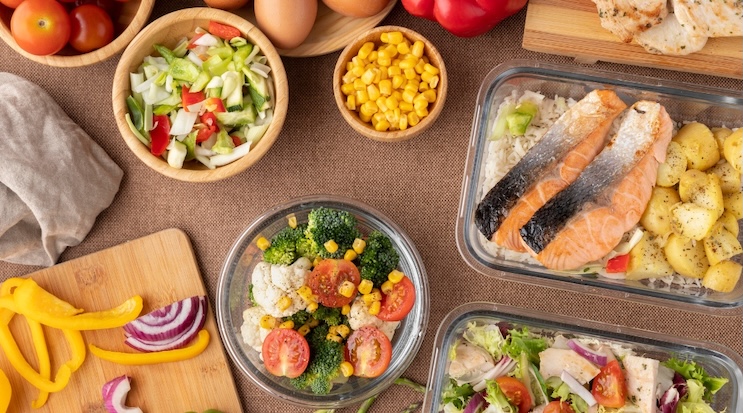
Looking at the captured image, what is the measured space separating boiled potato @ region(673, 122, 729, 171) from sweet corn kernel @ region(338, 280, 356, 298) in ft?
4.07

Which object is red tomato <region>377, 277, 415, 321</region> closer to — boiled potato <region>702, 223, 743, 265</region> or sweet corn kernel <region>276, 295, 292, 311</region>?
sweet corn kernel <region>276, 295, 292, 311</region>

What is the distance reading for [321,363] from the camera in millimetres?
2654

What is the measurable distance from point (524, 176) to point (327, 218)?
72 centimetres

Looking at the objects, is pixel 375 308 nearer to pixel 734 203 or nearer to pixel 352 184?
pixel 352 184

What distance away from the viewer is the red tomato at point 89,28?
2617 millimetres

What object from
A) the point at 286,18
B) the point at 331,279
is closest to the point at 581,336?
the point at 331,279

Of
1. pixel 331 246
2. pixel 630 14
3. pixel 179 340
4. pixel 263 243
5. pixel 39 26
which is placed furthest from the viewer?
pixel 179 340

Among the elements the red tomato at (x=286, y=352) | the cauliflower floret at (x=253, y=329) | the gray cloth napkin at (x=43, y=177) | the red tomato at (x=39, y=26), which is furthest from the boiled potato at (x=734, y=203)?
the red tomato at (x=39, y=26)

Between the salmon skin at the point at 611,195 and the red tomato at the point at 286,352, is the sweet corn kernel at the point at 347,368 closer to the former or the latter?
the red tomato at the point at 286,352

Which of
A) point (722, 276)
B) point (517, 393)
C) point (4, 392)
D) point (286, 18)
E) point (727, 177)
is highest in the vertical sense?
point (286, 18)

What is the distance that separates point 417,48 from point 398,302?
91 cm

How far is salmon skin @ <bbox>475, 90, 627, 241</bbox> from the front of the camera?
8.14 feet

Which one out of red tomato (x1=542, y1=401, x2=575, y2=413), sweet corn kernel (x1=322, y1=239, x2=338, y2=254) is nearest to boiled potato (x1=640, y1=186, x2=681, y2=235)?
red tomato (x1=542, y1=401, x2=575, y2=413)

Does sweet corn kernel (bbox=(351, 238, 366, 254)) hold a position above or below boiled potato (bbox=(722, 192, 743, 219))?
below
